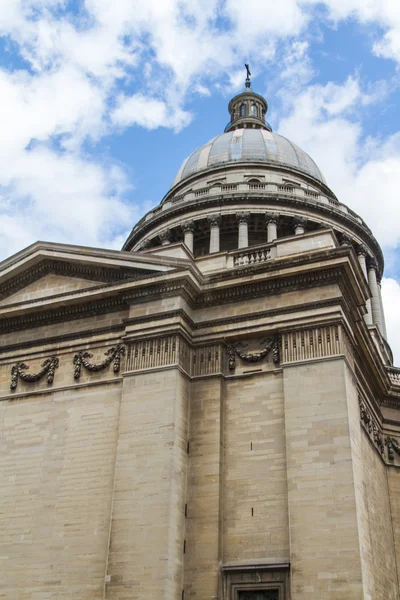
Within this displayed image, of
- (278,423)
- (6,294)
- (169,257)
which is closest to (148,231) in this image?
(6,294)

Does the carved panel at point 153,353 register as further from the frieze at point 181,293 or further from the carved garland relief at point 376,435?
the carved garland relief at point 376,435

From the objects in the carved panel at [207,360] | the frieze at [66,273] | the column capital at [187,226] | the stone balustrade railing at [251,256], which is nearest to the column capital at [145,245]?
the column capital at [187,226]

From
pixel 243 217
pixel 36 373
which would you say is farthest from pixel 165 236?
pixel 36 373

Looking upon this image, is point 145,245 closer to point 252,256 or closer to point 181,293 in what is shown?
point 252,256

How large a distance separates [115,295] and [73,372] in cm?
266

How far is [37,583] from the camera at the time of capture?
18203 millimetres

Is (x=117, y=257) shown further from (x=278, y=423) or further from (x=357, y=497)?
(x=357, y=497)

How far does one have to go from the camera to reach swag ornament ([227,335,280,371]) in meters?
19.6

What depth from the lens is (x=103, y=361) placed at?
2088cm

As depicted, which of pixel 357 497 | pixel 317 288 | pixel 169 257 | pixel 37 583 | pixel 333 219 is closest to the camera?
pixel 357 497

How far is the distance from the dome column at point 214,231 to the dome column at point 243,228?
48.4 inches

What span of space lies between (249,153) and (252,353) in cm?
3154

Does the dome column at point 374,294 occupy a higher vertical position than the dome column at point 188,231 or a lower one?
lower

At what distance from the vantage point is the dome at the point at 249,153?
4872 centimetres
